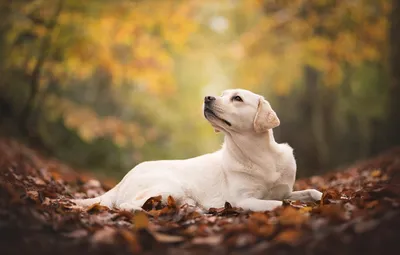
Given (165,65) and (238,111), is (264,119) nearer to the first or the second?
(238,111)

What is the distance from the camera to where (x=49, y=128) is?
13984 mm

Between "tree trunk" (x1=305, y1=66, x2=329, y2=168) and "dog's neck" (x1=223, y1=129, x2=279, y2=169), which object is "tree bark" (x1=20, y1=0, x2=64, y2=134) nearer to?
"dog's neck" (x1=223, y1=129, x2=279, y2=169)

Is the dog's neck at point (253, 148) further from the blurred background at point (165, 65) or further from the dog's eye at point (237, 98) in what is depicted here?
the blurred background at point (165, 65)

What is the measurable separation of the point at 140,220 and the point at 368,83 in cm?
1420

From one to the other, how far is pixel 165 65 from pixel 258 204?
8.86 metres

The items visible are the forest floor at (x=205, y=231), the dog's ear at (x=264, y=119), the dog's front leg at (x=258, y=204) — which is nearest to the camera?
the forest floor at (x=205, y=231)

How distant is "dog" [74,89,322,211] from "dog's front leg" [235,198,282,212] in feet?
0.18

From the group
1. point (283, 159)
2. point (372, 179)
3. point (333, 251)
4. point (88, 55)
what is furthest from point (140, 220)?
point (88, 55)

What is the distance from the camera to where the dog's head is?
171 inches

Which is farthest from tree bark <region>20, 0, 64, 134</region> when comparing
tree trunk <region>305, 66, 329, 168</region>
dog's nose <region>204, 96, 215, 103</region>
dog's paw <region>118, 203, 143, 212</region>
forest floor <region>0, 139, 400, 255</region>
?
tree trunk <region>305, 66, 329, 168</region>

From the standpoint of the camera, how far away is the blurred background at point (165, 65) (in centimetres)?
957

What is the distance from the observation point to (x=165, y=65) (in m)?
12.4

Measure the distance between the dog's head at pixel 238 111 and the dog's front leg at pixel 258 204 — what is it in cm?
72

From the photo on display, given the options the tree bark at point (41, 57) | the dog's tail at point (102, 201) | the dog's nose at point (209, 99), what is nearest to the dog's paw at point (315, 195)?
the dog's nose at point (209, 99)
